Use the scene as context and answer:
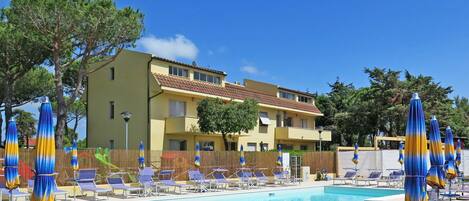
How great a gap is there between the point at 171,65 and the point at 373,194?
595 inches

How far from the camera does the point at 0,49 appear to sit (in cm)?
2894

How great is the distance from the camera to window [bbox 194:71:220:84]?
115 ft

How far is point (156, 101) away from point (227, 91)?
6040mm

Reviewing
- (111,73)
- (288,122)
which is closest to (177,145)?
(111,73)

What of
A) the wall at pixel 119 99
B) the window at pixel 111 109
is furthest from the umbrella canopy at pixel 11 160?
the window at pixel 111 109

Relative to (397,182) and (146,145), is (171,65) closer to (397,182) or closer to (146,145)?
(146,145)

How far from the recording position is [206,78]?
3556cm

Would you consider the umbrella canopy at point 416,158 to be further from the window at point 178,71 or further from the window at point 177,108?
the window at point 178,71

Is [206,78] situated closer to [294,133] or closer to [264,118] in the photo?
[264,118]

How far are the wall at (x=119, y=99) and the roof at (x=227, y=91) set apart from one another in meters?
1.72

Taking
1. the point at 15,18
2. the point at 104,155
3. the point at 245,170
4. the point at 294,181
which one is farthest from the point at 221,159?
the point at 15,18

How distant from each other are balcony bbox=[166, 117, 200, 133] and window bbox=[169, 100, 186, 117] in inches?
34.5

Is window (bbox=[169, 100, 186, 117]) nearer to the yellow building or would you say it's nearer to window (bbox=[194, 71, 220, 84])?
the yellow building

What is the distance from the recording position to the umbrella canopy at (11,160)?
13609 mm
